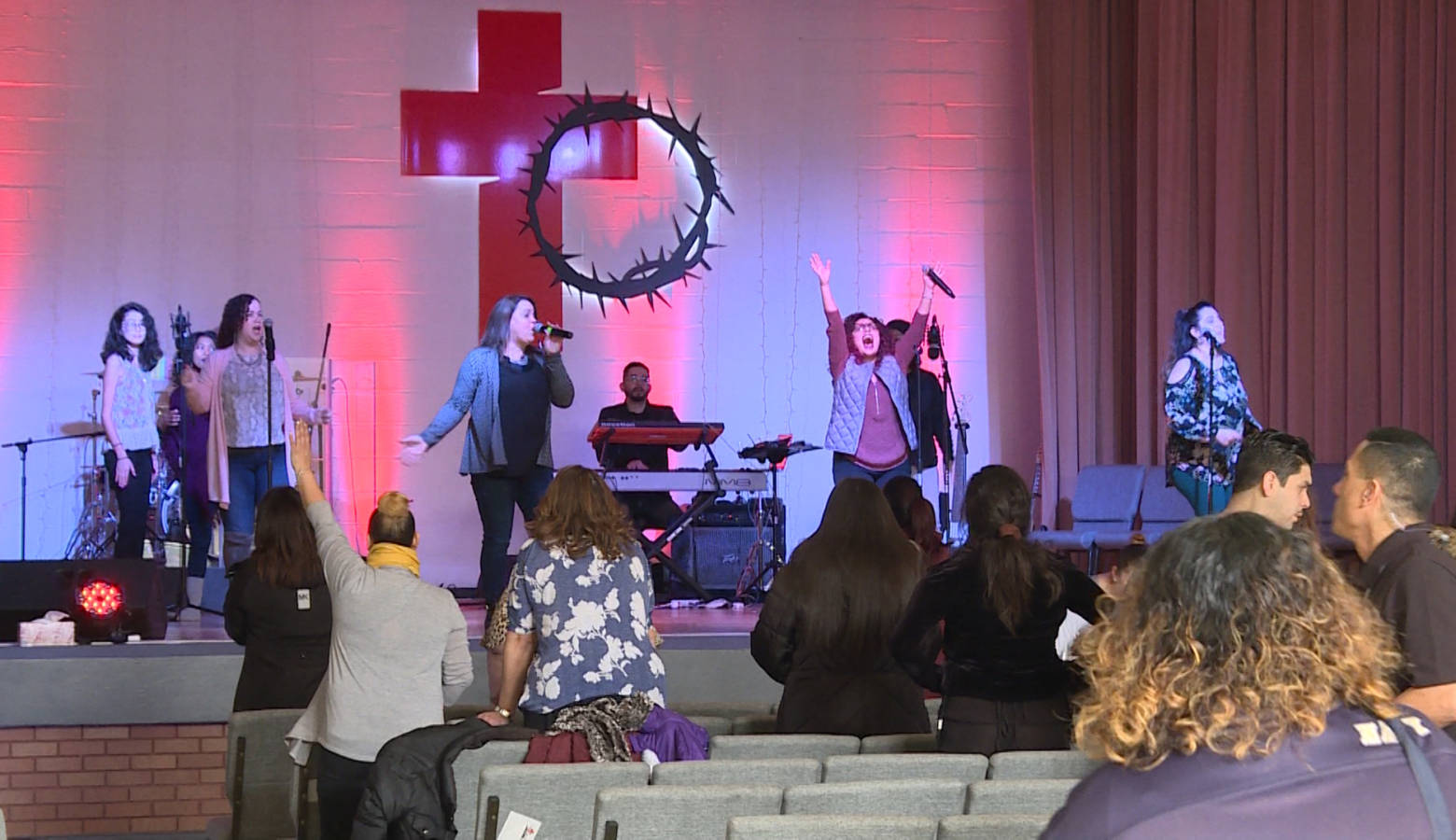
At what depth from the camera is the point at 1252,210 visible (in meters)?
8.05

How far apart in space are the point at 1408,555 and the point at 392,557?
87.0 inches

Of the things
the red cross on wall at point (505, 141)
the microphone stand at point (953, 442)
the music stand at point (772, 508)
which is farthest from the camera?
the red cross on wall at point (505, 141)

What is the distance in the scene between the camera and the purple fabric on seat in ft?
11.8

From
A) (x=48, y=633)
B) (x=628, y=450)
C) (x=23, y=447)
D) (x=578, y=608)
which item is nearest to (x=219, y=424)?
(x=48, y=633)

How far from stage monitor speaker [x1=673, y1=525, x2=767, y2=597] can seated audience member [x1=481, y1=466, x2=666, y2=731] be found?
481 cm

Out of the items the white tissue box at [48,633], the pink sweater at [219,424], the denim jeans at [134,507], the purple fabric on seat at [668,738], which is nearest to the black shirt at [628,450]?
the pink sweater at [219,424]

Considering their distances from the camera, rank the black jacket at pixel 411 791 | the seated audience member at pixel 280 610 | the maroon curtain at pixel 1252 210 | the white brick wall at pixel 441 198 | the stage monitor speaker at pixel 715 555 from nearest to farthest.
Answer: the black jacket at pixel 411 791 → the seated audience member at pixel 280 610 → the maroon curtain at pixel 1252 210 → the stage monitor speaker at pixel 715 555 → the white brick wall at pixel 441 198

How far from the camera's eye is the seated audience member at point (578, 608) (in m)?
3.65

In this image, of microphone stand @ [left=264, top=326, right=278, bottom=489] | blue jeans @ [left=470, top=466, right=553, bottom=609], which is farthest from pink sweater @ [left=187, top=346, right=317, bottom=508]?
blue jeans @ [left=470, top=466, right=553, bottom=609]

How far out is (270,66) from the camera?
31.2 feet

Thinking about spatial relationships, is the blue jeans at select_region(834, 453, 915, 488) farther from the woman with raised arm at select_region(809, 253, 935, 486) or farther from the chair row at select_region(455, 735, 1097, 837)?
the chair row at select_region(455, 735, 1097, 837)

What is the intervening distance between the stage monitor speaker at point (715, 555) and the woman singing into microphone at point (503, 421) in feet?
6.55

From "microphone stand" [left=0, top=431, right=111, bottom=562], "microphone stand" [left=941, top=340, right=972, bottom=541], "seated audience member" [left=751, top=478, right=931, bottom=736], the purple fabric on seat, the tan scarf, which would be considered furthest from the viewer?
"microphone stand" [left=0, top=431, right=111, bottom=562]

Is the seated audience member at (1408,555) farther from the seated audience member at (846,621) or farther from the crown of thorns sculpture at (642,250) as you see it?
the crown of thorns sculpture at (642,250)
